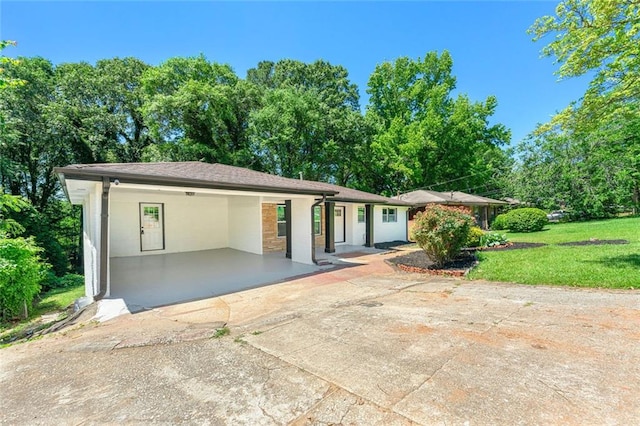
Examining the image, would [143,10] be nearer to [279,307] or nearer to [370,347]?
[279,307]

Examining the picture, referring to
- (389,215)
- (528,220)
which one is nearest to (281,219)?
(389,215)

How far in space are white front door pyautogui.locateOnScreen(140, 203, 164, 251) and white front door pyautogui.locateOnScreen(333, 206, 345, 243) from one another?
7868mm

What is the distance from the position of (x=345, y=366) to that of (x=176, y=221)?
11867 mm

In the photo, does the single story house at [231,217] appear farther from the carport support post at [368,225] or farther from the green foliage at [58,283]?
the green foliage at [58,283]

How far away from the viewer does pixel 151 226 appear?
12.4m

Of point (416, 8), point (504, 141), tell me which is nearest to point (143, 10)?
point (416, 8)

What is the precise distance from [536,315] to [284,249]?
994cm

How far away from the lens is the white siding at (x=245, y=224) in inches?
481

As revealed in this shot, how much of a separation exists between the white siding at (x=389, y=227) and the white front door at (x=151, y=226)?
10.2 meters

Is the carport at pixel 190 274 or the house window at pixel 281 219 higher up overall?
the house window at pixel 281 219

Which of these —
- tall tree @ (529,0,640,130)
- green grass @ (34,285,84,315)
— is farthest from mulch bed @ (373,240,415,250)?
green grass @ (34,285,84,315)

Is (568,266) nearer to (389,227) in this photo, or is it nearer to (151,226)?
(389,227)

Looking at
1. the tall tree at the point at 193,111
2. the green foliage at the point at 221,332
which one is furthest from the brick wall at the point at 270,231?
the tall tree at the point at 193,111

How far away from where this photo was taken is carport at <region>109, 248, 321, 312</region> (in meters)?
6.63
